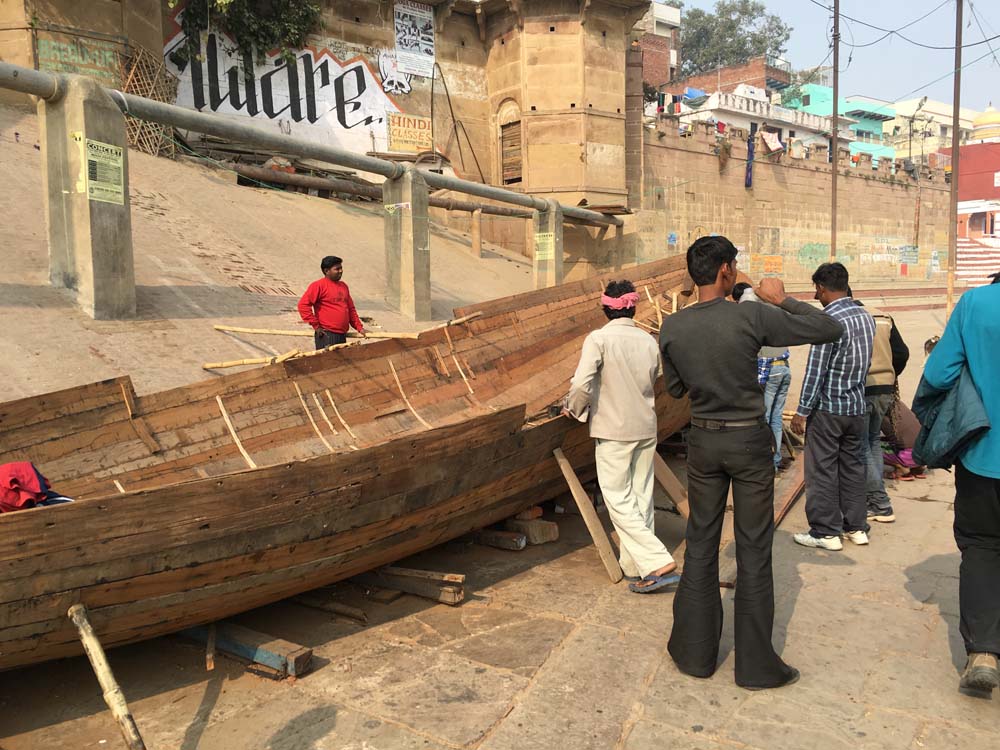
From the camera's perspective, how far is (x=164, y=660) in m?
3.35

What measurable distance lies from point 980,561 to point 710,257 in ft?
5.53

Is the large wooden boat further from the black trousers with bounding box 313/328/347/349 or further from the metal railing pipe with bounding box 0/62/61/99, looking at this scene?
the metal railing pipe with bounding box 0/62/61/99

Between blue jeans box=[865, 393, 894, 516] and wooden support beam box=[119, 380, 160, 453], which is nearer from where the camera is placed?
wooden support beam box=[119, 380, 160, 453]

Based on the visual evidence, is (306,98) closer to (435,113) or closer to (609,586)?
(435,113)

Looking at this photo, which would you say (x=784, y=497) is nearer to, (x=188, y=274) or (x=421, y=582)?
(x=421, y=582)

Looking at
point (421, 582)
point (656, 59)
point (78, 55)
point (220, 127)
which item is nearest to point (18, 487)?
point (421, 582)

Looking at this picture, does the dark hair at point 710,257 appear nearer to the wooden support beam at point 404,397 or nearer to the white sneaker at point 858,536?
the white sneaker at point 858,536

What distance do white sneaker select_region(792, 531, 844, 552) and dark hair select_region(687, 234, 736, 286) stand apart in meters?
2.42

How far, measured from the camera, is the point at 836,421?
179 inches

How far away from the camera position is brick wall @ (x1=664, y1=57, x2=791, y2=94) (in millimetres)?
46500

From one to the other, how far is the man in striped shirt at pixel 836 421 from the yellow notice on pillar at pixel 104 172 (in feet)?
23.5

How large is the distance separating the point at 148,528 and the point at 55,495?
538mm

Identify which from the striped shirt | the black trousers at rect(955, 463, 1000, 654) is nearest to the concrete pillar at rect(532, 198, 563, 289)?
the striped shirt

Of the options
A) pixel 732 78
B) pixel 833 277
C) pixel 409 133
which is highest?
pixel 732 78
